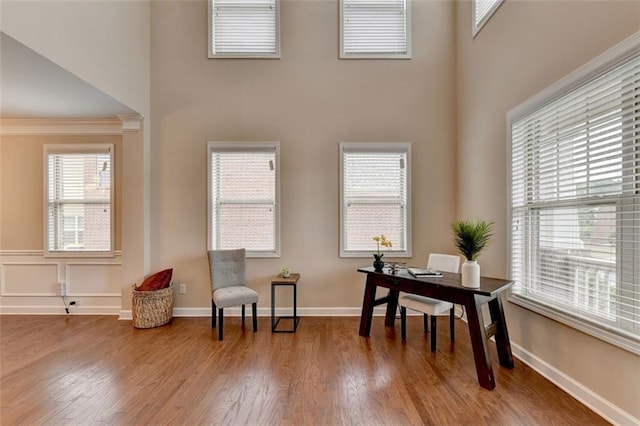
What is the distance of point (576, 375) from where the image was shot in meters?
2.10

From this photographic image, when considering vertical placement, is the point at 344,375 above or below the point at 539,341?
below

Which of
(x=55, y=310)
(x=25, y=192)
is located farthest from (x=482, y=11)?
(x=55, y=310)

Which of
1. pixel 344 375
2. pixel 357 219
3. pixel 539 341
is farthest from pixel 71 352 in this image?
pixel 539 341

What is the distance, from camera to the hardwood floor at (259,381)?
1928mm

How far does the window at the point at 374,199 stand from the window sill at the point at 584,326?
153cm

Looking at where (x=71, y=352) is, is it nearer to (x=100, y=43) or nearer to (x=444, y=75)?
(x=100, y=43)

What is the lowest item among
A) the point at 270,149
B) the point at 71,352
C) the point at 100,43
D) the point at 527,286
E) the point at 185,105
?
the point at 71,352

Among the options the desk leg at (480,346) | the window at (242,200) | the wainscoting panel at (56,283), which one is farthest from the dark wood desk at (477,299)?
the wainscoting panel at (56,283)

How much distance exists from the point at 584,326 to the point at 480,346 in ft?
2.26

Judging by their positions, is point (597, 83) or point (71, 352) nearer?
point (597, 83)

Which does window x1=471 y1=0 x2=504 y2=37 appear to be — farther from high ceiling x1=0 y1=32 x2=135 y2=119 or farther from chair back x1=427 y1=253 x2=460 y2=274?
high ceiling x1=0 y1=32 x2=135 y2=119

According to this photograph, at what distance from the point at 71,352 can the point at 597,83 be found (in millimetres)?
5003

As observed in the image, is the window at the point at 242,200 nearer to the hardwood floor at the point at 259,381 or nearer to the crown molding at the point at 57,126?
the hardwood floor at the point at 259,381

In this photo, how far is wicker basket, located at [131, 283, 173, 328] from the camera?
3.47 meters
